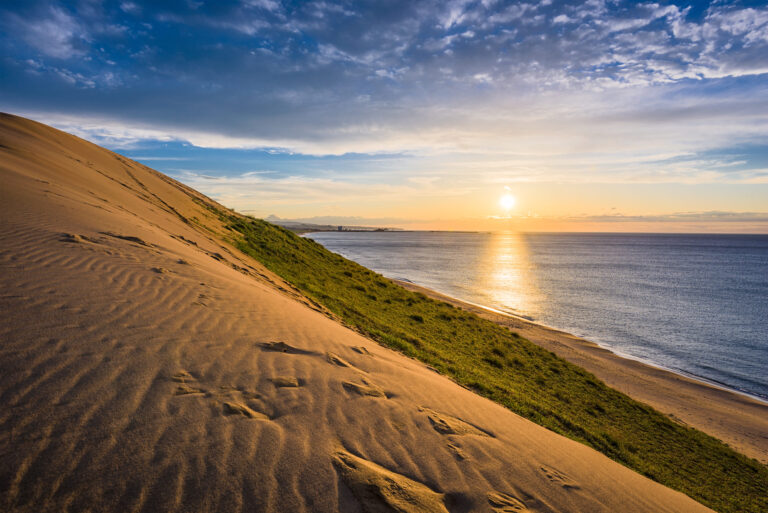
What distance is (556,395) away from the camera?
12.6m

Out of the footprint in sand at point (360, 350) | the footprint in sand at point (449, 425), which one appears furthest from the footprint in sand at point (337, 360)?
the footprint in sand at point (449, 425)

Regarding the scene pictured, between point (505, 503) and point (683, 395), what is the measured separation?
2013cm

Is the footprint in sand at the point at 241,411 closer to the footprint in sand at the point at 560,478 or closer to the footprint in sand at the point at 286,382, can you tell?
the footprint in sand at the point at 286,382

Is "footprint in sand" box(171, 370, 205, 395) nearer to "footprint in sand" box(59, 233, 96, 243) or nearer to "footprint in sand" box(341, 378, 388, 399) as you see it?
"footprint in sand" box(341, 378, 388, 399)

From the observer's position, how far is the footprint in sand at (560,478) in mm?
4434

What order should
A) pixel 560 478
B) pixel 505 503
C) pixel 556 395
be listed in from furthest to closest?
pixel 556 395 < pixel 560 478 < pixel 505 503

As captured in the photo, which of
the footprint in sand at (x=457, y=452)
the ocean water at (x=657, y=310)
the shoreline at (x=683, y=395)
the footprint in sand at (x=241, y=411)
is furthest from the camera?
the ocean water at (x=657, y=310)

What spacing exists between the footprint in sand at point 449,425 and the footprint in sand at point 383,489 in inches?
49.0

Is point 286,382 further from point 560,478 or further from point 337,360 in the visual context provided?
point 560,478

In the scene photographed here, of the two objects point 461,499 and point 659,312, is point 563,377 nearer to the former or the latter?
point 461,499

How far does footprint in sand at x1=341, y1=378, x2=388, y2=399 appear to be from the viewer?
519cm

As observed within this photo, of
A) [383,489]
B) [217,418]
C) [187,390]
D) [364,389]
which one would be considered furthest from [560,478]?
[187,390]

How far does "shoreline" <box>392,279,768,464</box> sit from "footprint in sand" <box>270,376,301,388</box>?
54.9 ft

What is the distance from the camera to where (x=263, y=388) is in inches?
181
